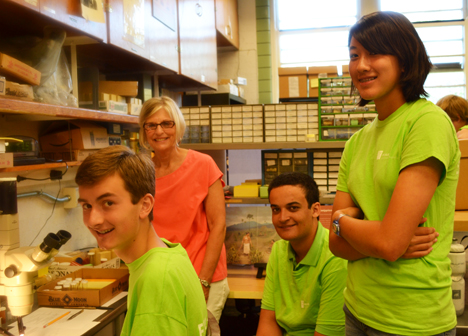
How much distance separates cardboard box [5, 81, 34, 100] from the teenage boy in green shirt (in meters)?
0.54

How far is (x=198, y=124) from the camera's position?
9.10 feet

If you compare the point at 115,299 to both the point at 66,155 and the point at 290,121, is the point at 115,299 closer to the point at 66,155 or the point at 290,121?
the point at 66,155

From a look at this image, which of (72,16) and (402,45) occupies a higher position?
(72,16)

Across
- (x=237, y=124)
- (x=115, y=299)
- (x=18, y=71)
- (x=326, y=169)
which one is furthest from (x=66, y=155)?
(x=326, y=169)

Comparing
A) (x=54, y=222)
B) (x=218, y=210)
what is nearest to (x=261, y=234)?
(x=218, y=210)

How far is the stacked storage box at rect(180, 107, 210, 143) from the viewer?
276 centimetres

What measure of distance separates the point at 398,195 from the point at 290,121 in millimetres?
1759

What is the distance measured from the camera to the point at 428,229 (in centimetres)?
97

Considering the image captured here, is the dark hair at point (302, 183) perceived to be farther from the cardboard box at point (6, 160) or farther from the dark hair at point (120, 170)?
the cardboard box at point (6, 160)

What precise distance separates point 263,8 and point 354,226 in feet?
15.4

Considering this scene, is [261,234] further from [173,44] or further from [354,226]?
[354,226]

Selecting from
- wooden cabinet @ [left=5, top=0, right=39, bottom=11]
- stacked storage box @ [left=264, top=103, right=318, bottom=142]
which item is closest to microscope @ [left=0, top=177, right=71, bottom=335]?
wooden cabinet @ [left=5, top=0, right=39, bottom=11]

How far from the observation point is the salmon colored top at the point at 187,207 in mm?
1817

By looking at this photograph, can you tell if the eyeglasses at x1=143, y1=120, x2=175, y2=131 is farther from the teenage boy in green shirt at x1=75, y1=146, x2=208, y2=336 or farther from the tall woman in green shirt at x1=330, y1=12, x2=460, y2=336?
the tall woman in green shirt at x1=330, y1=12, x2=460, y2=336
